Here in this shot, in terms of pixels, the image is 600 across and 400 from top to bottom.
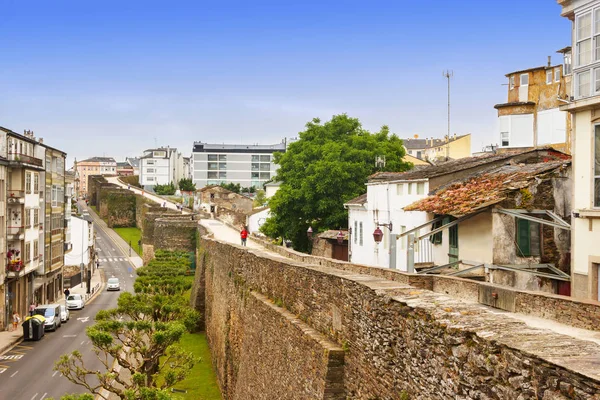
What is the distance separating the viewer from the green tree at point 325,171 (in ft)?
140

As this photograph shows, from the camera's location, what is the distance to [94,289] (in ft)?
203

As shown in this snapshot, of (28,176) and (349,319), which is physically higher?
(28,176)

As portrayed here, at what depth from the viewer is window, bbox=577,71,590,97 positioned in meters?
13.2

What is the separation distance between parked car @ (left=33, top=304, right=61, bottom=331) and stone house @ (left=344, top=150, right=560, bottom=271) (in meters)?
18.7

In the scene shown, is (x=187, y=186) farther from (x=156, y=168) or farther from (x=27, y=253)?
(x=27, y=253)

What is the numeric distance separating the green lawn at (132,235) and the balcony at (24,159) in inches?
1608

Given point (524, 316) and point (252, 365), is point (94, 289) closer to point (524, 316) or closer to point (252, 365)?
point (252, 365)

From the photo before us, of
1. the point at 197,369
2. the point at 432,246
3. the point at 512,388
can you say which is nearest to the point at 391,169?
the point at 197,369

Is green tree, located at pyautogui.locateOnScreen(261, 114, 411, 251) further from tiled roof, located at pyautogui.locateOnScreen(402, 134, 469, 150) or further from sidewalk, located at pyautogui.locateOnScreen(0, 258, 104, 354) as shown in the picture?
tiled roof, located at pyautogui.locateOnScreen(402, 134, 469, 150)

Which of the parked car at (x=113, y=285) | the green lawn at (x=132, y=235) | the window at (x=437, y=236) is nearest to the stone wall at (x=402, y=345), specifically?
the window at (x=437, y=236)

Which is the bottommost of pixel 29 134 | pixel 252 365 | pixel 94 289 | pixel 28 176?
pixel 94 289

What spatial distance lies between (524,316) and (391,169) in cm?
3633

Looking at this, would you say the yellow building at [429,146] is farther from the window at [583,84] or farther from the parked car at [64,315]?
the window at [583,84]

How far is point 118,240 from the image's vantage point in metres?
98.7
